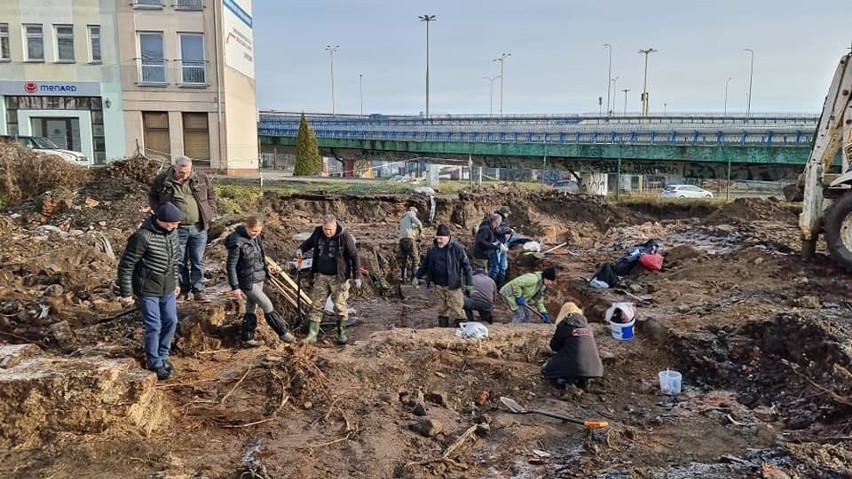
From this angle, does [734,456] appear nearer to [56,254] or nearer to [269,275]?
[269,275]

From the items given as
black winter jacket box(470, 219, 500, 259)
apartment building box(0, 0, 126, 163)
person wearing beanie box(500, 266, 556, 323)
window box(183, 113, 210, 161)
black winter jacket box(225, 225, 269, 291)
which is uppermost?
apartment building box(0, 0, 126, 163)

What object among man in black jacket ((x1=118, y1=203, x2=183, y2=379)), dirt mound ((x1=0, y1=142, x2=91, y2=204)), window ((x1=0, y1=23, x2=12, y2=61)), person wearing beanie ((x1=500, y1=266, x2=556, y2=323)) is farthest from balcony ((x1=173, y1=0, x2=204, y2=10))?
man in black jacket ((x1=118, y1=203, x2=183, y2=379))

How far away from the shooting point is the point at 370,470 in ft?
16.2

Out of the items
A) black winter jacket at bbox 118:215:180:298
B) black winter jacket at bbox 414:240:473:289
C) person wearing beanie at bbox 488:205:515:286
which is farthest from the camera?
person wearing beanie at bbox 488:205:515:286

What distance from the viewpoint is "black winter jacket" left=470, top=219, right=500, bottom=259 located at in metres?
12.0

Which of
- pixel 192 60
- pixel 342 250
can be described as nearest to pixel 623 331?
pixel 342 250

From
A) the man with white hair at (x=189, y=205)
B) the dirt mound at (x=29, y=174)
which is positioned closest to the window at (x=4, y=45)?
the dirt mound at (x=29, y=174)

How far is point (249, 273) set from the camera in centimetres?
730

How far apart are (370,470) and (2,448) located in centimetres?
287

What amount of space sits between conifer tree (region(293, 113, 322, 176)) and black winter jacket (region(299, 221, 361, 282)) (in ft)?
75.4

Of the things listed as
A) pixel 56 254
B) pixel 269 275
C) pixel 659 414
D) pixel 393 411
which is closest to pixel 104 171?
pixel 56 254

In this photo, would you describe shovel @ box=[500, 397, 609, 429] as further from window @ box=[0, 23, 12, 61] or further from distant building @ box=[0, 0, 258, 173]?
window @ box=[0, 23, 12, 61]

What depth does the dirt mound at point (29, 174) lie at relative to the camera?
15391 mm

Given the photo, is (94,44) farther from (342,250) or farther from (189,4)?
(342,250)
